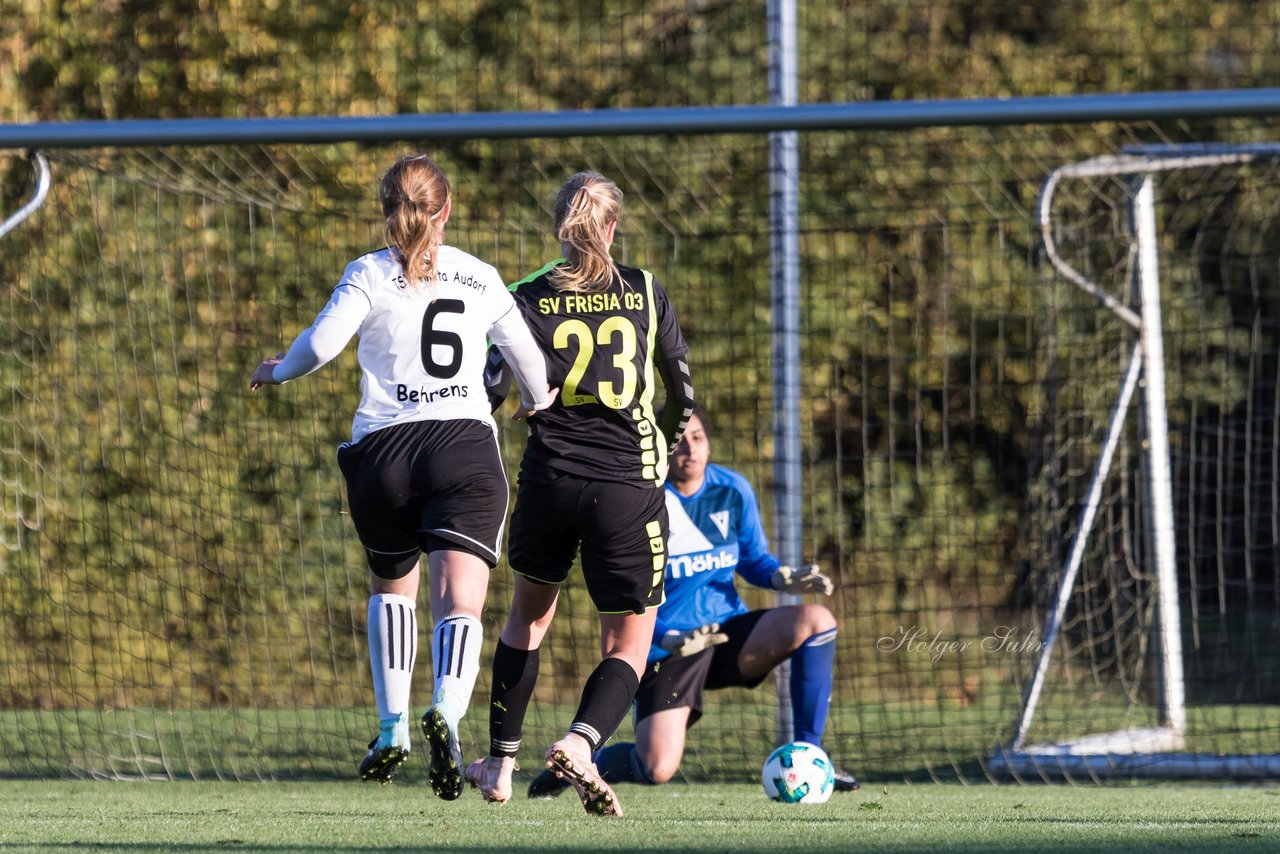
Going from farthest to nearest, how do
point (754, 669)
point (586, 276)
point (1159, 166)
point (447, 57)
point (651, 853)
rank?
point (447, 57), point (1159, 166), point (754, 669), point (586, 276), point (651, 853)

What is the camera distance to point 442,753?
3.78 m

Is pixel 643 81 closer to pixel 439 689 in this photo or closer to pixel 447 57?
A: pixel 447 57

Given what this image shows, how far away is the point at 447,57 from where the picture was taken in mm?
9438

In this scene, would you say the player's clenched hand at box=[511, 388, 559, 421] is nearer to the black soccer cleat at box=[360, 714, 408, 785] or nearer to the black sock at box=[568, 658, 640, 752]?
the black sock at box=[568, 658, 640, 752]

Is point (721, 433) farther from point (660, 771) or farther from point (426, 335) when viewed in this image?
point (426, 335)

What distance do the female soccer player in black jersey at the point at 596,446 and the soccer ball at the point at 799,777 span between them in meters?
0.73

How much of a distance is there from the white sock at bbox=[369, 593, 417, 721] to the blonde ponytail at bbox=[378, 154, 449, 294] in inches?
34.0

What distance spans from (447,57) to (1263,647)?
5602 mm

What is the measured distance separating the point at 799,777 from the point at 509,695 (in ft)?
3.23

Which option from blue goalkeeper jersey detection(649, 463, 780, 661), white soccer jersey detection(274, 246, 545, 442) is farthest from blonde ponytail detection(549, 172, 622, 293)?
blue goalkeeper jersey detection(649, 463, 780, 661)

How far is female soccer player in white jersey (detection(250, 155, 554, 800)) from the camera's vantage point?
405 centimetres

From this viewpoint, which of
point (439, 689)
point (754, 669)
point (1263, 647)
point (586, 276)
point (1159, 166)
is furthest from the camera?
point (1263, 647)

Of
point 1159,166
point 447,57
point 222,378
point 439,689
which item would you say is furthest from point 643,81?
point 439,689

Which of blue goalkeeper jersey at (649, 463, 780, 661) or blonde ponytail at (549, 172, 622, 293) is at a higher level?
blonde ponytail at (549, 172, 622, 293)
